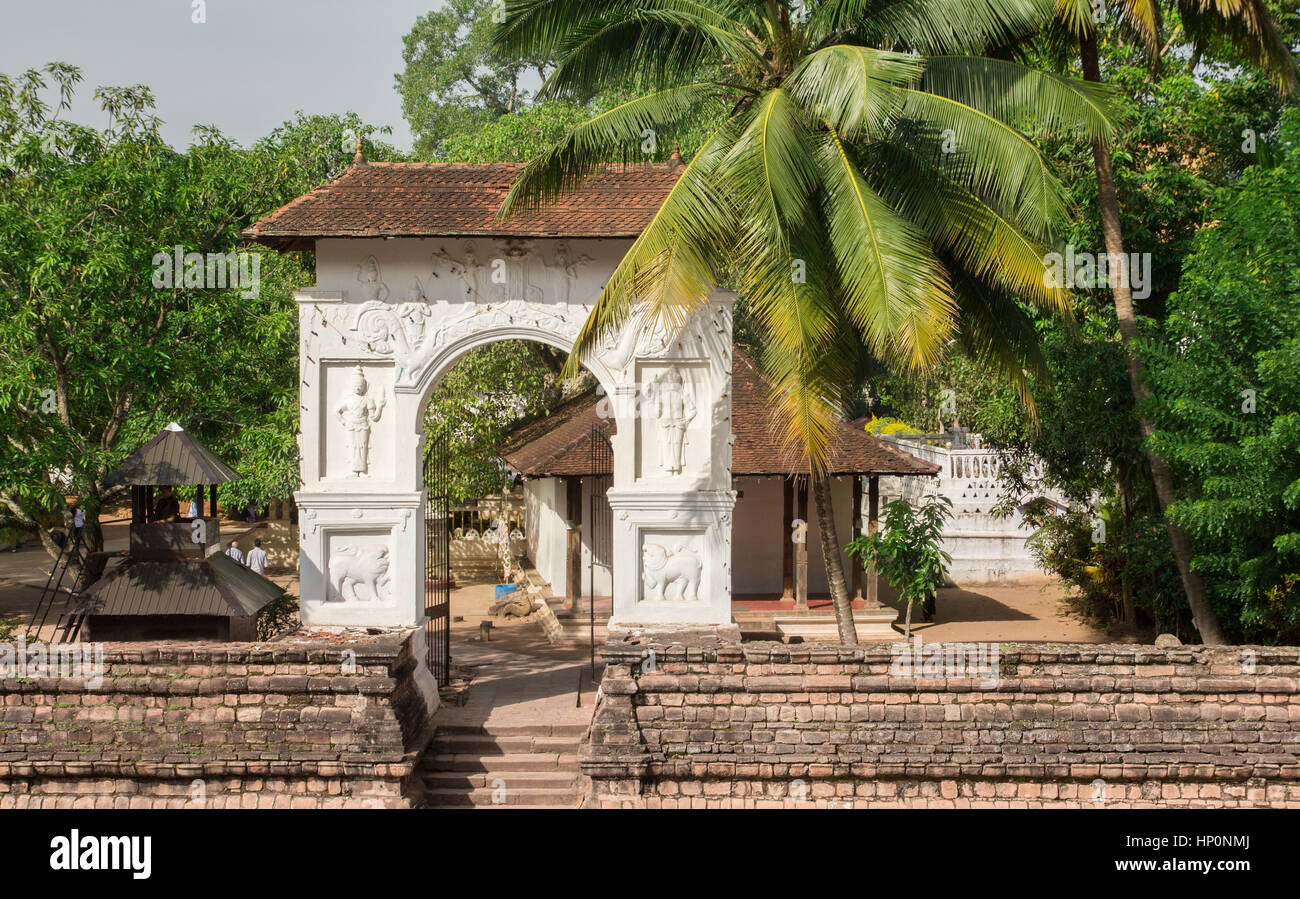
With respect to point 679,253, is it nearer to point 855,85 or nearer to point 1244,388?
point 855,85

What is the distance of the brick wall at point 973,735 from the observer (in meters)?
8.95

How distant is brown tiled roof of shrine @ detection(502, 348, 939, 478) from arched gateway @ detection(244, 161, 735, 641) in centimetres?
626

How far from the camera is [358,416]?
1130 cm

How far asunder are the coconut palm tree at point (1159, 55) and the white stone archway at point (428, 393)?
495cm

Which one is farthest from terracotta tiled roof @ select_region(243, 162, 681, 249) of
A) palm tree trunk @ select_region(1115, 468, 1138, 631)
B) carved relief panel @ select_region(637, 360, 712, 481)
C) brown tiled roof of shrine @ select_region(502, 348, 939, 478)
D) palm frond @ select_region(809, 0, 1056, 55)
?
palm tree trunk @ select_region(1115, 468, 1138, 631)

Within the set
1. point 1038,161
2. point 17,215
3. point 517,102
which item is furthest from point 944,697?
point 517,102

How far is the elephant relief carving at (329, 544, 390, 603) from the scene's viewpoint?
11.3m

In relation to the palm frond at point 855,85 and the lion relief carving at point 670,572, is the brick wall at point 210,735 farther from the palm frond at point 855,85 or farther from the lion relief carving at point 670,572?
the palm frond at point 855,85

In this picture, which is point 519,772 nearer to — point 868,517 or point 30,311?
point 30,311

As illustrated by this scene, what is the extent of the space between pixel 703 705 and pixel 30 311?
8607 millimetres

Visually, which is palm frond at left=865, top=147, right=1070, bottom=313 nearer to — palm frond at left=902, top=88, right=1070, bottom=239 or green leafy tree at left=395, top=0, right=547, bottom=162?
palm frond at left=902, top=88, right=1070, bottom=239

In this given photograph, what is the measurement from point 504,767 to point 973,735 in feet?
14.3

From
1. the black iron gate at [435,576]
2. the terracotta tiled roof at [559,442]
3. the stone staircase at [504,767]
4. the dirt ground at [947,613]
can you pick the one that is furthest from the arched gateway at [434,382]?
the dirt ground at [947,613]

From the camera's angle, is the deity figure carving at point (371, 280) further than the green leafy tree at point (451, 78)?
No
